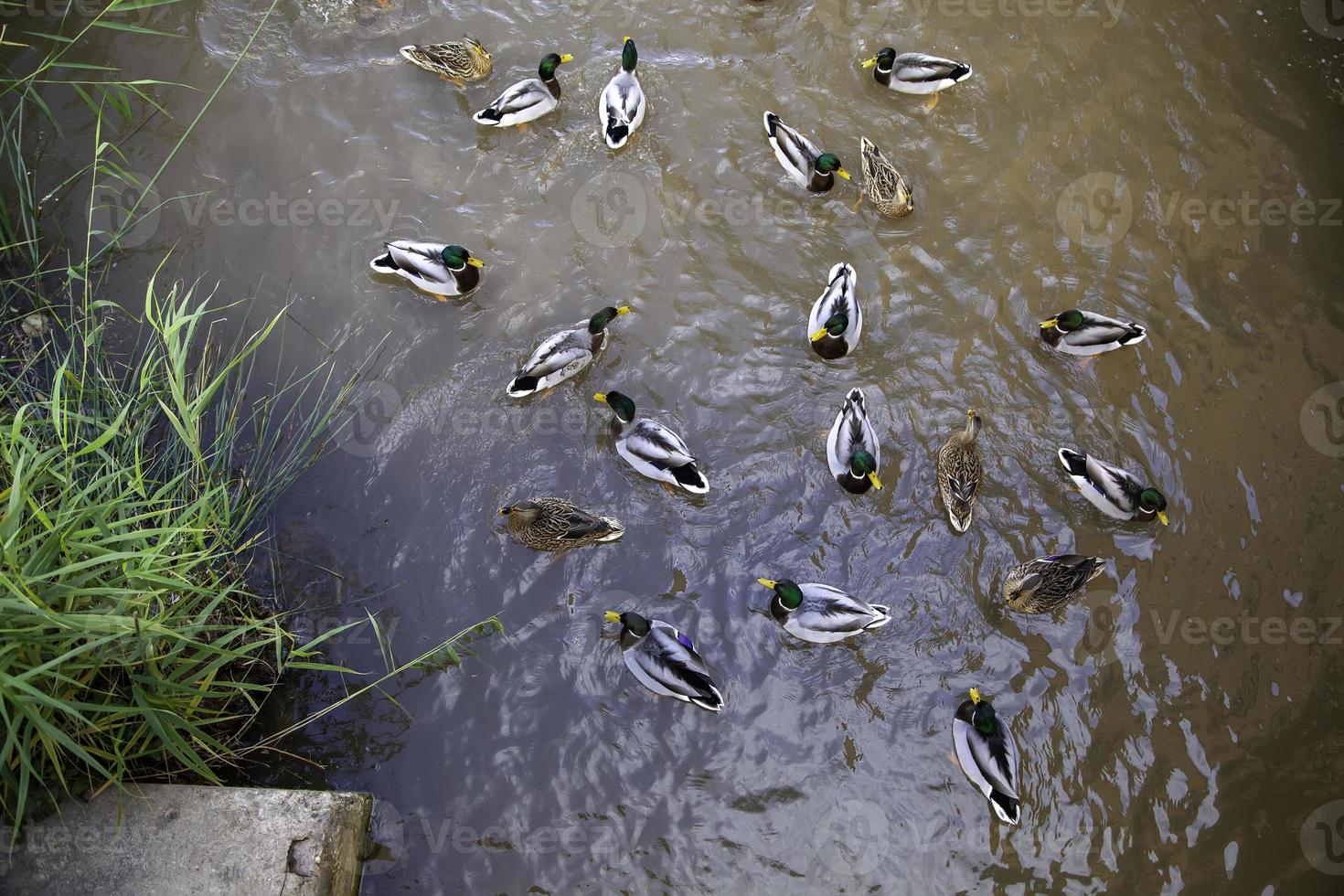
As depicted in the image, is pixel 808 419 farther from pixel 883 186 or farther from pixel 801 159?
pixel 801 159

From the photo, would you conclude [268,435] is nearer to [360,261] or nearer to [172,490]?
[172,490]

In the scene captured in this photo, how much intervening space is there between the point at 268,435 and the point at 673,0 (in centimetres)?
474

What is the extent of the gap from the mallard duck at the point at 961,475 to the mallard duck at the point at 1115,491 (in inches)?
25.5

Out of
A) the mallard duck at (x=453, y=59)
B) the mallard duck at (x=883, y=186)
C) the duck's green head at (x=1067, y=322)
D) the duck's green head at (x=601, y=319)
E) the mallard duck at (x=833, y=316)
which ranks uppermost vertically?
the mallard duck at (x=453, y=59)

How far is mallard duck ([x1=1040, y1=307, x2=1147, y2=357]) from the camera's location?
594 centimetres

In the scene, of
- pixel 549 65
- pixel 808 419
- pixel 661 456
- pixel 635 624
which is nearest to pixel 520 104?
pixel 549 65

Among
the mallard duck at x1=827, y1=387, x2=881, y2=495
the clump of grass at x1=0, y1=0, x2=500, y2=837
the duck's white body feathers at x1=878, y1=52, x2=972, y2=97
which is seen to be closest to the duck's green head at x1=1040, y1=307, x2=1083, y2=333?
the mallard duck at x1=827, y1=387, x2=881, y2=495

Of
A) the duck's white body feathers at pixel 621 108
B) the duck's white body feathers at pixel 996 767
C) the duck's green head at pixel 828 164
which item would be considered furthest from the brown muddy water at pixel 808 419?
the duck's green head at pixel 828 164

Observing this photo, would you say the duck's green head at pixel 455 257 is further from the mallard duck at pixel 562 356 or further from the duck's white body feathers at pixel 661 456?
the duck's white body feathers at pixel 661 456

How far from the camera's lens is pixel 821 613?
5.11m

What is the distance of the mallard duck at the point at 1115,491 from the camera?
551cm

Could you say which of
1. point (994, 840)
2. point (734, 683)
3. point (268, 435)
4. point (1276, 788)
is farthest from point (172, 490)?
point (1276, 788)

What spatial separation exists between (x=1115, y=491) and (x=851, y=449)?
1.66 meters

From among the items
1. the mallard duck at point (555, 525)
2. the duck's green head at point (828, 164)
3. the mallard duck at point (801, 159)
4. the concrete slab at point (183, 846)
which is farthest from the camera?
the mallard duck at point (801, 159)
